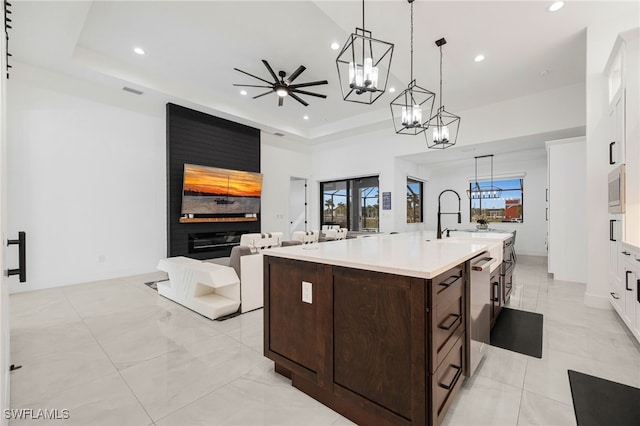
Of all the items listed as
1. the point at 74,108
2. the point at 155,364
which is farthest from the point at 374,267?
the point at 74,108

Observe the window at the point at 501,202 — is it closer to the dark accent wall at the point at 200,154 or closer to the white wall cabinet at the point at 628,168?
the white wall cabinet at the point at 628,168

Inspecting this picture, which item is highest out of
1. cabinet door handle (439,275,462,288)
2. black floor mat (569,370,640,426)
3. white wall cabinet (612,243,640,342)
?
cabinet door handle (439,275,462,288)

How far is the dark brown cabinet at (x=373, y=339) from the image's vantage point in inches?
51.1

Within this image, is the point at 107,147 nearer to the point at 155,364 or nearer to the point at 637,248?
the point at 155,364

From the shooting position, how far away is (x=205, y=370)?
82.2 inches

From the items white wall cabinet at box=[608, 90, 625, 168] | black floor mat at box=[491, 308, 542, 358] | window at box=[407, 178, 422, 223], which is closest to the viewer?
black floor mat at box=[491, 308, 542, 358]

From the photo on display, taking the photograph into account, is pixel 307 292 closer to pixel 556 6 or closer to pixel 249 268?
pixel 249 268

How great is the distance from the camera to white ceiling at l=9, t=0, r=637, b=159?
3117 mm

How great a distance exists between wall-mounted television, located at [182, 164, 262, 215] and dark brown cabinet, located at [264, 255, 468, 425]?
4540 mm

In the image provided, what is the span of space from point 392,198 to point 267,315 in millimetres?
5691

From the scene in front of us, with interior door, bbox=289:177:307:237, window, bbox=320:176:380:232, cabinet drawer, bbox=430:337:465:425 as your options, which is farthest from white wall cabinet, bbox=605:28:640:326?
interior door, bbox=289:177:307:237

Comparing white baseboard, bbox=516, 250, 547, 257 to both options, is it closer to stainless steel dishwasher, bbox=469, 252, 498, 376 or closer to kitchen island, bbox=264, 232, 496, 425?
stainless steel dishwasher, bbox=469, 252, 498, 376

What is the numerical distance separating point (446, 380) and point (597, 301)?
3.33m

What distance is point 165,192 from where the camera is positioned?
570 centimetres
